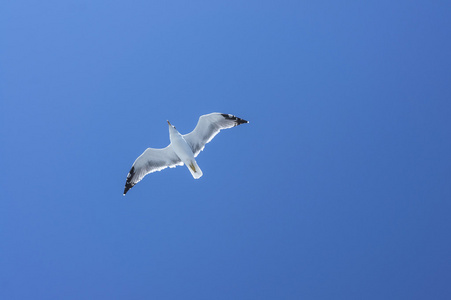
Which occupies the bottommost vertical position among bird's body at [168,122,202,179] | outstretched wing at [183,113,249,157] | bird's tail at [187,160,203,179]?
bird's tail at [187,160,203,179]

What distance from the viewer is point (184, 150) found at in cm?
1469

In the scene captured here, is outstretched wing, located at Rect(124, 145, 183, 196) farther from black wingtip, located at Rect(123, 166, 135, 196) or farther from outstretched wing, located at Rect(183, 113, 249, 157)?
outstretched wing, located at Rect(183, 113, 249, 157)

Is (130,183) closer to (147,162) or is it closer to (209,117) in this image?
(147,162)

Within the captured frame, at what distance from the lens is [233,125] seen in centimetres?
1462

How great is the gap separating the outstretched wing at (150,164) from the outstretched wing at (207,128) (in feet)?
2.54

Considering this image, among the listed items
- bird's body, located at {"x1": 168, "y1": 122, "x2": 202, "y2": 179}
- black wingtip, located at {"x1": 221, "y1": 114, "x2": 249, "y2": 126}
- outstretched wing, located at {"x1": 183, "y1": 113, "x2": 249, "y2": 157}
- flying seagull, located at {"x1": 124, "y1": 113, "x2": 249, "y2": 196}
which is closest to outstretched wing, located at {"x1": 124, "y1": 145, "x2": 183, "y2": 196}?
flying seagull, located at {"x1": 124, "y1": 113, "x2": 249, "y2": 196}

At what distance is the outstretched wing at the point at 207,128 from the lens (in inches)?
576

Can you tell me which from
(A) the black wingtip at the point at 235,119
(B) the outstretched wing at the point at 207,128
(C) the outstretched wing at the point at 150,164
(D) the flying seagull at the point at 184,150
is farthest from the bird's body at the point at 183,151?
(A) the black wingtip at the point at 235,119

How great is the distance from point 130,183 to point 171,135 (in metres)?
2.20

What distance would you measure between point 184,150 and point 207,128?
3.22 feet

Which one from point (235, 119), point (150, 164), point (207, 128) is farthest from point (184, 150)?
point (235, 119)

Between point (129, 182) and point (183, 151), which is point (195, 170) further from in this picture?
point (129, 182)

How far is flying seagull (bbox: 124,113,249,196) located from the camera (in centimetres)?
1468

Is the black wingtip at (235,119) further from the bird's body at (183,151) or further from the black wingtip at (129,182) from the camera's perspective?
the black wingtip at (129,182)
